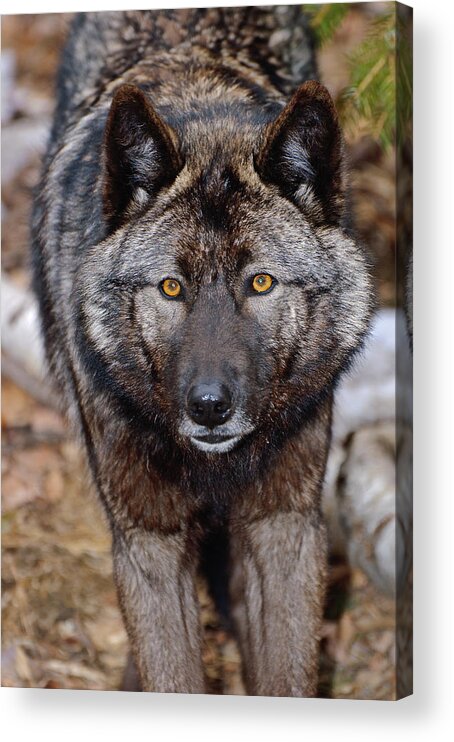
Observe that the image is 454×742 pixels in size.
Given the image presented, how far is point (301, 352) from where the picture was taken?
3.35 meters

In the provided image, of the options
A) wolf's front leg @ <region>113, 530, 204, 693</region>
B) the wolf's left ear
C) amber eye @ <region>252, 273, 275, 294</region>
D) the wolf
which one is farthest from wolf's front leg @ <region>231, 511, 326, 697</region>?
the wolf's left ear

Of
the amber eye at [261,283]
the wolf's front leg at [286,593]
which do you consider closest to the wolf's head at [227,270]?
the amber eye at [261,283]

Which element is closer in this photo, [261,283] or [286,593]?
[261,283]

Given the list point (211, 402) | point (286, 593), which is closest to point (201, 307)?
point (211, 402)

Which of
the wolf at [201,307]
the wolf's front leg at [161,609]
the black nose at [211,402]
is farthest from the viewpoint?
the wolf's front leg at [161,609]

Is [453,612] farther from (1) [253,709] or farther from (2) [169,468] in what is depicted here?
(2) [169,468]

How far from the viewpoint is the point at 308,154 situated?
10.8 feet

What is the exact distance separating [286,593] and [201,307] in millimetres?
923

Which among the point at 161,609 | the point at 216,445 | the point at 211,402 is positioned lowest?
the point at 161,609

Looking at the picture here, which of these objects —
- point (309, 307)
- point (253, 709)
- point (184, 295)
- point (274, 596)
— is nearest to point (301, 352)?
point (309, 307)

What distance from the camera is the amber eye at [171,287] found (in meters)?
3.31

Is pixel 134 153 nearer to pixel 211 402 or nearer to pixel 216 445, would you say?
pixel 211 402

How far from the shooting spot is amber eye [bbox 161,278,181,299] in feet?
10.9

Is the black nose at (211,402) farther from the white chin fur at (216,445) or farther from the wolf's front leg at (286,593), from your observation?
the wolf's front leg at (286,593)
